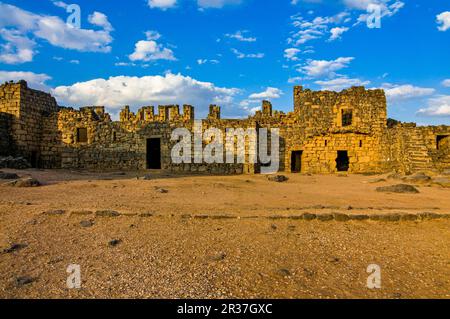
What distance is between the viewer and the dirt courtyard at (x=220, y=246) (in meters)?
4.04

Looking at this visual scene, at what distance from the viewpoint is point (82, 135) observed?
22.4 metres

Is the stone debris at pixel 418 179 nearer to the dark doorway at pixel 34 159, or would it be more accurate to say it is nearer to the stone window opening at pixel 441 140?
the stone window opening at pixel 441 140

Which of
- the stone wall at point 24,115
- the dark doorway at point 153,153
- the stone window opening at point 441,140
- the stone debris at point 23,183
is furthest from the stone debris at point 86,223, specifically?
the stone window opening at point 441,140

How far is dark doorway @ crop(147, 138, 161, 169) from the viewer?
22.3m

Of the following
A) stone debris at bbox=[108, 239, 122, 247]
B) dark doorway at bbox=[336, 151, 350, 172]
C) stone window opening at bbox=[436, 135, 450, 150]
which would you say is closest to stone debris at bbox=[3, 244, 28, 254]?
stone debris at bbox=[108, 239, 122, 247]

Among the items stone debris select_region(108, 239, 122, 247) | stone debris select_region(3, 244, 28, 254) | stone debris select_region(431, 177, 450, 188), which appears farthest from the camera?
stone debris select_region(431, 177, 450, 188)

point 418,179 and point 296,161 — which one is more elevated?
point 296,161

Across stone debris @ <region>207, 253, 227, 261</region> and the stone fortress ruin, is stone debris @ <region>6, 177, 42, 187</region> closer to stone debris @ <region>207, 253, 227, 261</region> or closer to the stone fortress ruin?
stone debris @ <region>207, 253, 227, 261</region>

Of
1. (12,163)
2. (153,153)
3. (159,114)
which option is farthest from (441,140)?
(12,163)

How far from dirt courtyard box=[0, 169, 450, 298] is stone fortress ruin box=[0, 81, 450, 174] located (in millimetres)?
11679

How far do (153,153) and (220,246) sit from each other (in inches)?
730

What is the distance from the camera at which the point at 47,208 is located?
7.20 metres

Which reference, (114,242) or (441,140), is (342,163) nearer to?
(441,140)
